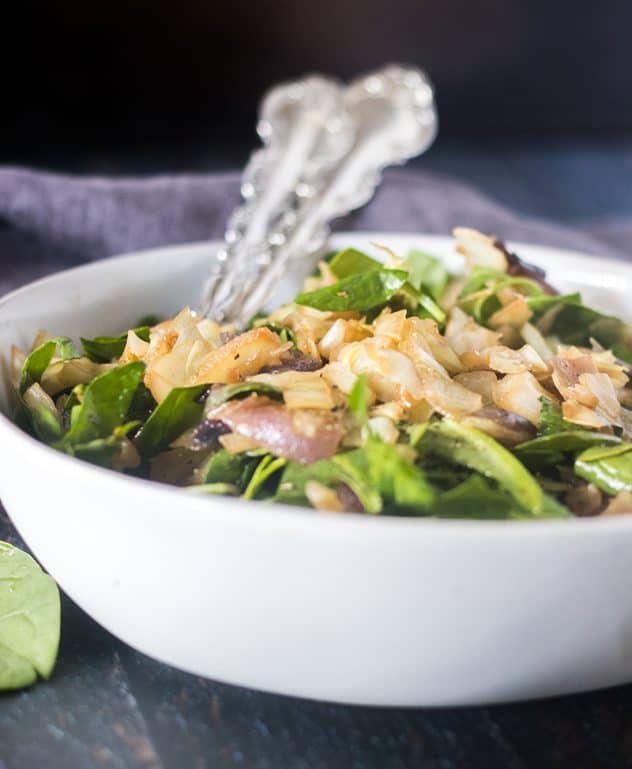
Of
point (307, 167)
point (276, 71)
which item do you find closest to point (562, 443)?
point (307, 167)

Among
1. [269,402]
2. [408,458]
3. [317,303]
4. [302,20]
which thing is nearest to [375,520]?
[408,458]

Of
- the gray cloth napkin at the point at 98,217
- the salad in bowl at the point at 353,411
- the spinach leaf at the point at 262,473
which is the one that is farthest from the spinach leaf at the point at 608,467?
the gray cloth napkin at the point at 98,217

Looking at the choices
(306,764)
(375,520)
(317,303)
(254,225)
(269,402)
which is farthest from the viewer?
(254,225)

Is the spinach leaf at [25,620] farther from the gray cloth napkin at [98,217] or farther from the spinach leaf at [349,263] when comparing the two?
the gray cloth napkin at [98,217]

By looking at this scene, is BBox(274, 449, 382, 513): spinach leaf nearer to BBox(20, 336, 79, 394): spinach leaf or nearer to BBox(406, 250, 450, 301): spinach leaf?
BBox(20, 336, 79, 394): spinach leaf

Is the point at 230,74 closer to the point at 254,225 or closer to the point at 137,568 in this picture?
the point at 254,225

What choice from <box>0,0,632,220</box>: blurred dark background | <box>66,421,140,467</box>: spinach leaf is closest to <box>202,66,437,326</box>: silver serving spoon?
<box>66,421,140,467</box>: spinach leaf

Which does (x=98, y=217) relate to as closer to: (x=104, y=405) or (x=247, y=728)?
(x=104, y=405)
